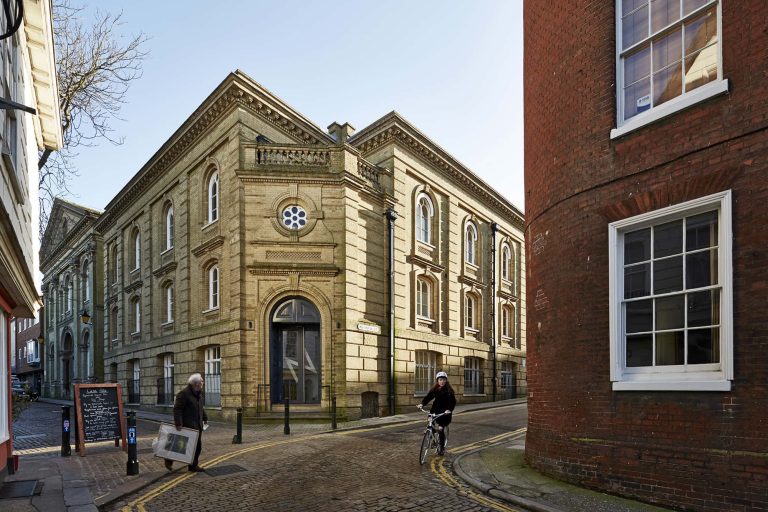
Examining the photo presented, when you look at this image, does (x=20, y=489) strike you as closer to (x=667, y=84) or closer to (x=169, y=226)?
(x=667, y=84)

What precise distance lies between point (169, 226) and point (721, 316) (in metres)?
23.2

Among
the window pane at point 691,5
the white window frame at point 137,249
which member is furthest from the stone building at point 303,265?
the window pane at point 691,5

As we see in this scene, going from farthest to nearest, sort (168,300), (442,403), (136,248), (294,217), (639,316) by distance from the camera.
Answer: (136,248) → (168,300) → (294,217) → (442,403) → (639,316)

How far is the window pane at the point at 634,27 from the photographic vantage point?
7207 millimetres

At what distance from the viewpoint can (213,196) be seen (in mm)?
20812

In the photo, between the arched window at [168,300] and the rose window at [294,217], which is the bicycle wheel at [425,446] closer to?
the rose window at [294,217]

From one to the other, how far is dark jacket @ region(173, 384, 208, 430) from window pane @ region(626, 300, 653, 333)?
23.3 feet

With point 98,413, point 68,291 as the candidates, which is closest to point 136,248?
point 68,291

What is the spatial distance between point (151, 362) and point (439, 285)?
45.9 feet

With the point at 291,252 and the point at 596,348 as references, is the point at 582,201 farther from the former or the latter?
the point at 291,252

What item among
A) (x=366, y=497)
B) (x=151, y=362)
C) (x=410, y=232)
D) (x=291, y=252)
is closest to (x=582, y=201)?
(x=366, y=497)

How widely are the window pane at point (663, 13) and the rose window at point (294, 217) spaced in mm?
13144

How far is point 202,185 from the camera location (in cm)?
2108

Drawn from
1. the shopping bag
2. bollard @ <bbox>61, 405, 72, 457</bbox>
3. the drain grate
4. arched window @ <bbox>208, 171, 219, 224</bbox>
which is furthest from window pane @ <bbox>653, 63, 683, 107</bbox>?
arched window @ <bbox>208, 171, 219, 224</bbox>
